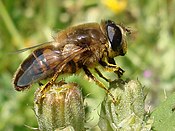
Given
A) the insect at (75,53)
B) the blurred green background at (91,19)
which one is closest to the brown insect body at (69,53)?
the insect at (75,53)

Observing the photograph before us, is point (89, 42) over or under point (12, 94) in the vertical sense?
over

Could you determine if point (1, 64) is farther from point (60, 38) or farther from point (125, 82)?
point (125, 82)

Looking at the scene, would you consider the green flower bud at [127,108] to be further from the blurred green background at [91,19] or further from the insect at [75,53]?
the blurred green background at [91,19]

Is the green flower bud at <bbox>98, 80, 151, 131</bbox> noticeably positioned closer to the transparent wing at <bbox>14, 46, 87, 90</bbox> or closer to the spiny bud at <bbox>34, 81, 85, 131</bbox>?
the spiny bud at <bbox>34, 81, 85, 131</bbox>

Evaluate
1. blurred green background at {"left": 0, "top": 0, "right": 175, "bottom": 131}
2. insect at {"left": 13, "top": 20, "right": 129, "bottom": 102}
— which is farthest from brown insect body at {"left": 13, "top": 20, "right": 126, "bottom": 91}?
blurred green background at {"left": 0, "top": 0, "right": 175, "bottom": 131}

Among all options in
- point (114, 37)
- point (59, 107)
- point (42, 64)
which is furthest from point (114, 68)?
point (59, 107)

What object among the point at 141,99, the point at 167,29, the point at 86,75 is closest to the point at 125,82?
the point at 141,99
